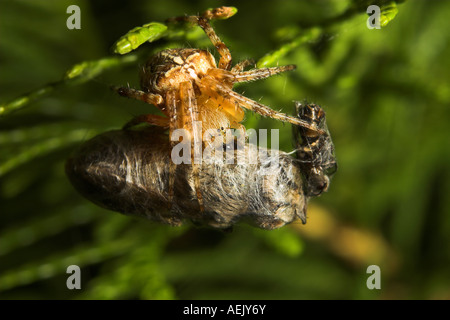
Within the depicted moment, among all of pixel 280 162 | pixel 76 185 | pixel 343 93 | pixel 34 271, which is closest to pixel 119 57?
pixel 76 185

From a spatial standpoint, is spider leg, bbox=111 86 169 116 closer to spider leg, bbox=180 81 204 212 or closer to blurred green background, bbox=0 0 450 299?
spider leg, bbox=180 81 204 212

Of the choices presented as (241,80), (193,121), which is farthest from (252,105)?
(193,121)

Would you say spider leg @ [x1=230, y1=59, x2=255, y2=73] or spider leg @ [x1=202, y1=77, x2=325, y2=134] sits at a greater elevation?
spider leg @ [x1=230, y1=59, x2=255, y2=73]

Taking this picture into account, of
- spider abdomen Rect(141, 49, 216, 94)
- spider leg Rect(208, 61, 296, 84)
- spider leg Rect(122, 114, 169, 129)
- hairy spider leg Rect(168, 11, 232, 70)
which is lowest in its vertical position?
spider leg Rect(122, 114, 169, 129)

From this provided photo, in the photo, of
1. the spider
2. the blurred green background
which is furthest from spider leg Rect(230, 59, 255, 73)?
the blurred green background

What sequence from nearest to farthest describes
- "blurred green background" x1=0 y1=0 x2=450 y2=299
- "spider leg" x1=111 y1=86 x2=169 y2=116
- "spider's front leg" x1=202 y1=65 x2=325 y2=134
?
"spider's front leg" x1=202 y1=65 x2=325 y2=134 < "spider leg" x1=111 y1=86 x2=169 y2=116 < "blurred green background" x1=0 y1=0 x2=450 y2=299

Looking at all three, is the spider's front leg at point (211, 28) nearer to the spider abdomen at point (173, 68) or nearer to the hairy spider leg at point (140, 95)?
the spider abdomen at point (173, 68)

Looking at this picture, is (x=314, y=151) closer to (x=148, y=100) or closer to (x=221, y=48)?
(x=221, y=48)
